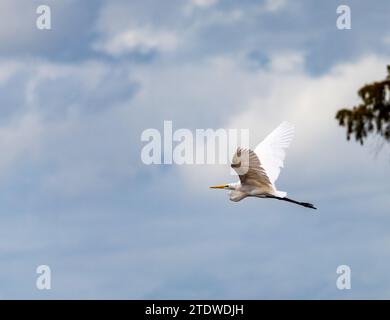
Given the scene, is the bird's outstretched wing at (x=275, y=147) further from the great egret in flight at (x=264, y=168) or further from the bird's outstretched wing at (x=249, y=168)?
the bird's outstretched wing at (x=249, y=168)

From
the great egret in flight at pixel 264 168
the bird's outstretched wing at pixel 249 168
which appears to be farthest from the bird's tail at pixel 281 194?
the bird's outstretched wing at pixel 249 168

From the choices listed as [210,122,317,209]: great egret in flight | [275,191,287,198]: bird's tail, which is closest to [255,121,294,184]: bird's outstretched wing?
[210,122,317,209]: great egret in flight

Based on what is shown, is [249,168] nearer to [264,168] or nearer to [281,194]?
[281,194]

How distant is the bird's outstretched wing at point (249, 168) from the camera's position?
3903 centimetres

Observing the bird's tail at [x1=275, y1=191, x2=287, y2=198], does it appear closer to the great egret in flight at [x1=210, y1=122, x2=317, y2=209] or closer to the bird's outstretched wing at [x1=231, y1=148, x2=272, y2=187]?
the great egret in flight at [x1=210, y1=122, x2=317, y2=209]

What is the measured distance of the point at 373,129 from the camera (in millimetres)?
32188

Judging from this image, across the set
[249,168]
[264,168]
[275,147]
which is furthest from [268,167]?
Result: [249,168]

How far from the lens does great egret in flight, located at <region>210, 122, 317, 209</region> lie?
4150 centimetres
